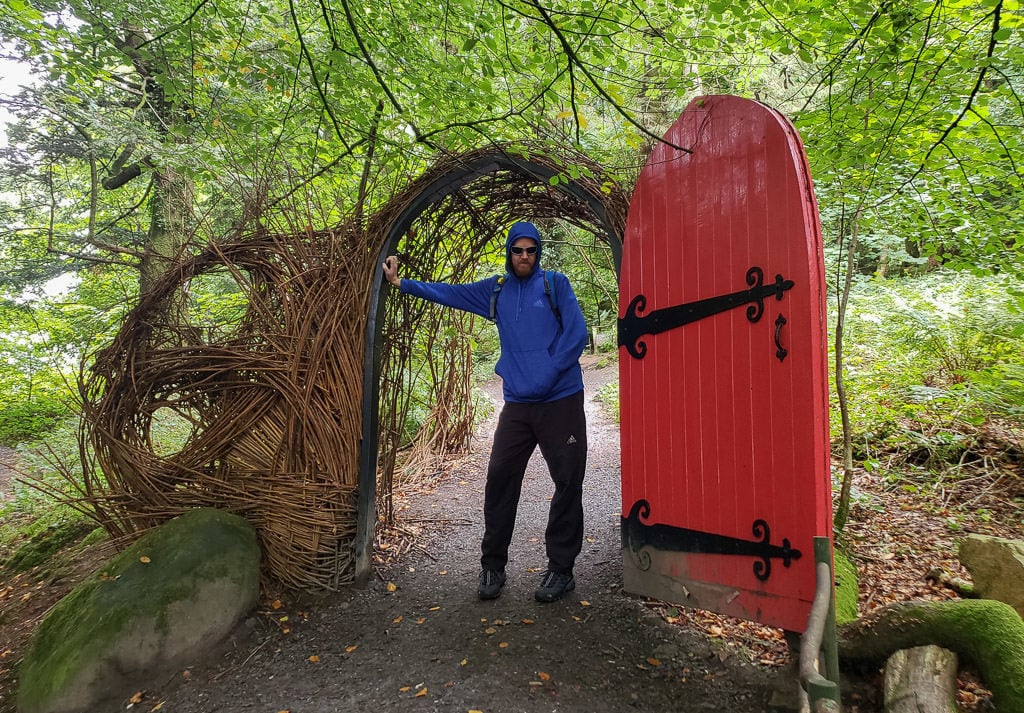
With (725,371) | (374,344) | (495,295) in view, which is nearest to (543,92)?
(495,295)

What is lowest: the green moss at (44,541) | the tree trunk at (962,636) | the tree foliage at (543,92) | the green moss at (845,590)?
the green moss at (44,541)

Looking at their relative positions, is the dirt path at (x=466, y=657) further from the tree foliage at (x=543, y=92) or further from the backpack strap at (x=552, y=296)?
the tree foliage at (x=543, y=92)

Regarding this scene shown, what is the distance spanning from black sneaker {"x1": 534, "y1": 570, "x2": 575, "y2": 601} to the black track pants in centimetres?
4

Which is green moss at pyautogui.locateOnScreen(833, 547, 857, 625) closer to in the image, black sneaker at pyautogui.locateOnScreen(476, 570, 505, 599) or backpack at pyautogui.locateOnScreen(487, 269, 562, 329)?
black sneaker at pyautogui.locateOnScreen(476, 570, 505, 599)

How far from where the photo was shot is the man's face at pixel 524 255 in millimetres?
2914

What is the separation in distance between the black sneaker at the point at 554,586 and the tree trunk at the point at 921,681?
1466 millimetres

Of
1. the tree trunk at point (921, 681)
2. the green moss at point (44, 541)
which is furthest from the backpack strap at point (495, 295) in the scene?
the green moss at point (44, 541)

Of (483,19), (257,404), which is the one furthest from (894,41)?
(257,404)

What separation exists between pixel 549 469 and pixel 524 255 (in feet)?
3.95

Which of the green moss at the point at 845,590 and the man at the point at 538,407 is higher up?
the man at the point at 538,407

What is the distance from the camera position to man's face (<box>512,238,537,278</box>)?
2.91 metres

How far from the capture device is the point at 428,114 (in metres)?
3.39

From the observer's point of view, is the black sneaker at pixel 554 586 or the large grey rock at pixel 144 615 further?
the black sneaker at pixel 554 586

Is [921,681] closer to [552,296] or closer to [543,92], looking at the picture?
[552,296]
